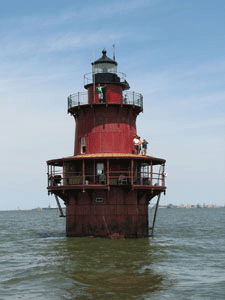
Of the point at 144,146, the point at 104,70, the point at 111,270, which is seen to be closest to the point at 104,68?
the point at 104,70

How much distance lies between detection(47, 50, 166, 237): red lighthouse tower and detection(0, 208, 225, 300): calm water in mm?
1887

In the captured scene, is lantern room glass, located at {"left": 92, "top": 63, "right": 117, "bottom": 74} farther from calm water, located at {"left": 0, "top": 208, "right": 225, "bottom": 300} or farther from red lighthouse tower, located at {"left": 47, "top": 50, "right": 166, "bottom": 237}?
calm water, located at {"left": 0, "top": 208, "right": 225, "bottom": 300}

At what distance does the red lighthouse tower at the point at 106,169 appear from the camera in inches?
1350

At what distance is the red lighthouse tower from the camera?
34.3m

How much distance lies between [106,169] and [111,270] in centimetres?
1319

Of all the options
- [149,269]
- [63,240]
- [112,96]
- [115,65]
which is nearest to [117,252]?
[149,269]

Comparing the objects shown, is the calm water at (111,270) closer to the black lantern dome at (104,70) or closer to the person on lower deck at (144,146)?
the person on lower deck at (144,146)

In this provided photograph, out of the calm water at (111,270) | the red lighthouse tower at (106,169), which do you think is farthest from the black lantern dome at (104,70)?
the calm water at (111,270)

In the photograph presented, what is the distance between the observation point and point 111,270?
75.2 ft

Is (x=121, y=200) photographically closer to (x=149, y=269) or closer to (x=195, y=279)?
(x=149, y=269)

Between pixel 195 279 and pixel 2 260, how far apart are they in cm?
1184

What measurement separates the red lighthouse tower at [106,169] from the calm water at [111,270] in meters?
1.89

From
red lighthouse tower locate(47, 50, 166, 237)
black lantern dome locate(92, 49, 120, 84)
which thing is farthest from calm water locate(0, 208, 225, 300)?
black lantern dome locate(92, 49, 120, 84)

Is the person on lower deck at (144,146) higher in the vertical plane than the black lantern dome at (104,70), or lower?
lower
